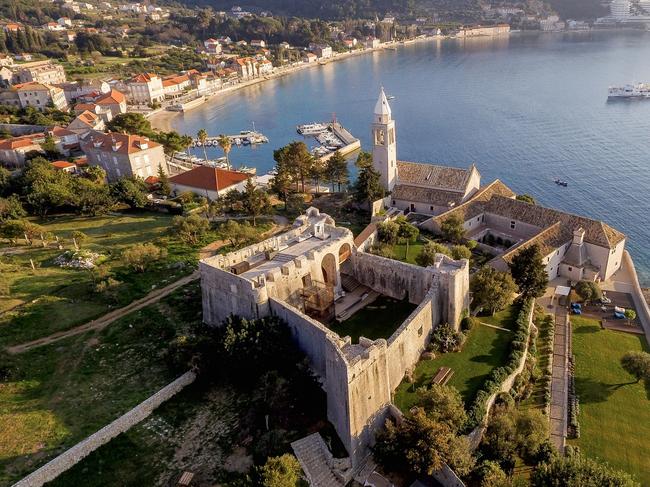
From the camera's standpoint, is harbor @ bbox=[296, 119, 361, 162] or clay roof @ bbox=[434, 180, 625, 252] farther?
harbor @ bbox=[296, 119, 361, 162]

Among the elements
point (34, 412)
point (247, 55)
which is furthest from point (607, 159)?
point (247, 55)

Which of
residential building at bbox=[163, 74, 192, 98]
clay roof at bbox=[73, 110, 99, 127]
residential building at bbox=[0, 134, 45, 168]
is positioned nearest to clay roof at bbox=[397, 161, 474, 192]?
residential building at bbox=[0, 134, 45, 168]

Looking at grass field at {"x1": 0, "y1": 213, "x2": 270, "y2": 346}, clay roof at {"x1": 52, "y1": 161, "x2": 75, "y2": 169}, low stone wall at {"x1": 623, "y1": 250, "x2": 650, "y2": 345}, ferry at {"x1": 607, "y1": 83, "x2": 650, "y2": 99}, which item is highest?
ferry at {"x1": 607, "y1": 83, "x2": 650, "y2": 99}

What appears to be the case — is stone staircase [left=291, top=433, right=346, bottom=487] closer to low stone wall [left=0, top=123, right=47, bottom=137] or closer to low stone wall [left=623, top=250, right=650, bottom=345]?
low stone wall [left=623, top=250, right=650, bottom=345]

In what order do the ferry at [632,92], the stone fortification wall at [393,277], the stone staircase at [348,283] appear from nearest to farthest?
the stone fortification wall at [393,277], the stone staircase at [348,283], the ferry at [632,92]

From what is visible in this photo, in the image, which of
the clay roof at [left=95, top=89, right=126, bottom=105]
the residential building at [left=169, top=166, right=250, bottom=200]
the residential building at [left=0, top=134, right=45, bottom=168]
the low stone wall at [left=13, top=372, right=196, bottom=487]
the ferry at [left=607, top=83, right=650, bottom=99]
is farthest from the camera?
the ferry at [left=607, top=83, right=650, bottom=99]

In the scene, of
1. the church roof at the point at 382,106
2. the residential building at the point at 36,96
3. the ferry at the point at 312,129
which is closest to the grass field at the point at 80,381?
the church roof at the point at 382,106

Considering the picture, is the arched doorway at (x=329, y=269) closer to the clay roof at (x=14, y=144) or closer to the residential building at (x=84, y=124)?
the clay roof at (x=14, y=144)
